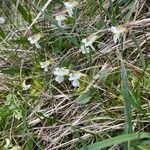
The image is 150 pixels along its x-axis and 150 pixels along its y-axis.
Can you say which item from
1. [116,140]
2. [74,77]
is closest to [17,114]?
[74,77]

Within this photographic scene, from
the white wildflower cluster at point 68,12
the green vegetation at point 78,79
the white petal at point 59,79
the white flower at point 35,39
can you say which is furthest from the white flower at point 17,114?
the white wildflower cluster at point 68,12

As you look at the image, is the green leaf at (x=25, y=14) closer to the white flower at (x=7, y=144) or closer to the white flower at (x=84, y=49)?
the white flower at (x=84, y=49)

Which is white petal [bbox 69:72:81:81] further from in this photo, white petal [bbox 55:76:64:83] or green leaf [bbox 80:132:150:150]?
green leaf [bbox 80:132:150:150]

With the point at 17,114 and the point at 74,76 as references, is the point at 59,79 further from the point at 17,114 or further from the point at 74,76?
the point at 17,114

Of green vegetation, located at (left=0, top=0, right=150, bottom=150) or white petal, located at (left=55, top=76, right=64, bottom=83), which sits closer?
green vegetation, located at (left=0, top=0, right=150, bottom=150)

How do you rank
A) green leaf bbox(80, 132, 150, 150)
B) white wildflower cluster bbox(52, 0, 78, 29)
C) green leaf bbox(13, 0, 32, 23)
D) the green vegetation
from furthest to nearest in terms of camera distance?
green leaf bbox(13, 0, 32, 23) → white wildflower cluster bbox(52, 0, 78, 29) → the green vegetation → green leaf bbox(80, 132, 150, 150)

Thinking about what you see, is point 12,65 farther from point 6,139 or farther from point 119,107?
point 119,107

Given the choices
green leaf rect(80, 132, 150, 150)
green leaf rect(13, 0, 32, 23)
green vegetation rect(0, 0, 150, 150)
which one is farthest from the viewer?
green leaf rect(13, 0, 32, 23)

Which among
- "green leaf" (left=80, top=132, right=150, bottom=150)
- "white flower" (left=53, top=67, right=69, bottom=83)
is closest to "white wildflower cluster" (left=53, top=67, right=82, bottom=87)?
"white flower" (left=53, top=67, right=69, bottom=83)
